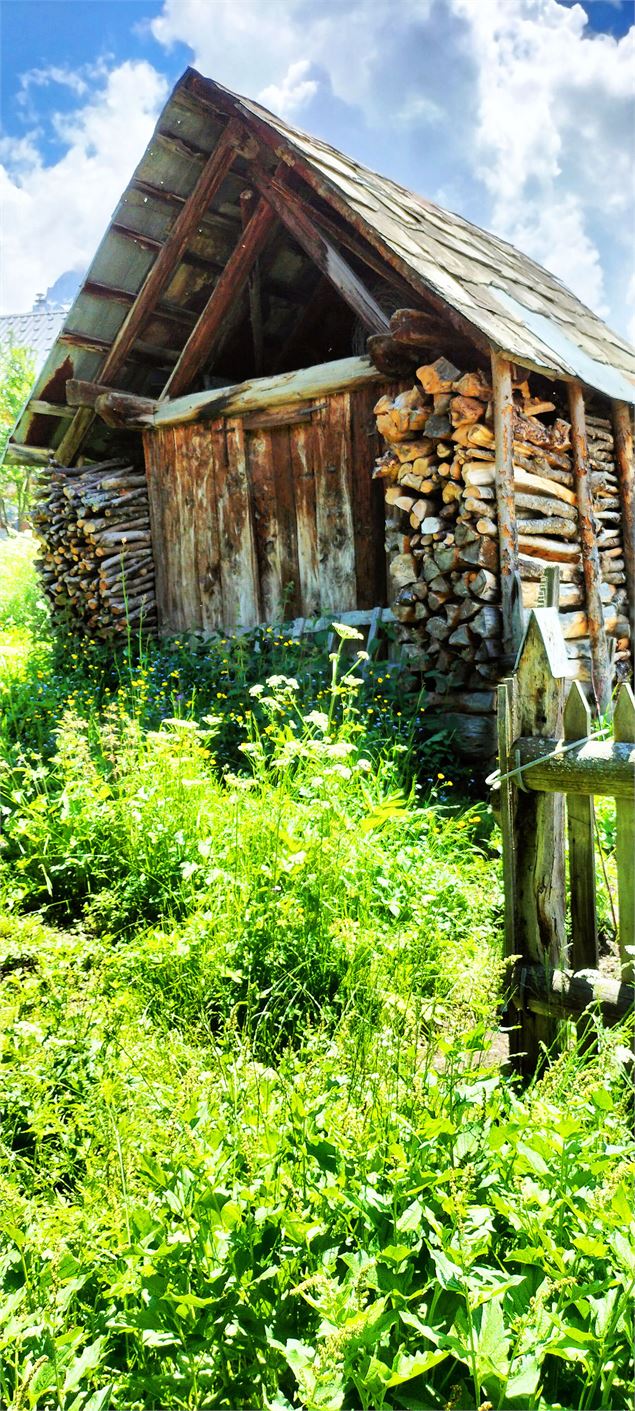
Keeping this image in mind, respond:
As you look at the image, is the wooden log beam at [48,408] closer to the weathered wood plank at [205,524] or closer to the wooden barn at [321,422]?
the wooden barn at [321,422]

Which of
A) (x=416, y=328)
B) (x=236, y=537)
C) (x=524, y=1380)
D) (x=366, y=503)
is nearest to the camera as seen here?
(x=524, y=1380)

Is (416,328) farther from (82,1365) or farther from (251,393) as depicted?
Result: (82,1365)

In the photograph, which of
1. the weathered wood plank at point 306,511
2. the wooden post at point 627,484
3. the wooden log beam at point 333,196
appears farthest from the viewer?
the wooden post at point 627,484

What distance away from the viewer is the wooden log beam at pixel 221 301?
8.02m

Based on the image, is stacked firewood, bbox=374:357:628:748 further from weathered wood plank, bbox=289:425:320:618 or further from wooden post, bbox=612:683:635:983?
wooden post, bbox=612:683:635:983

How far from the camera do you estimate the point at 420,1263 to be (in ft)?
5.85

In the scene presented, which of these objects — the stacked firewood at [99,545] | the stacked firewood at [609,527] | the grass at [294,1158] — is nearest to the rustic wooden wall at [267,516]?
the stacked firewood at [99,545]

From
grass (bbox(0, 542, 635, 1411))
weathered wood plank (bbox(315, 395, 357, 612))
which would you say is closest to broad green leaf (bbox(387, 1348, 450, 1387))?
grass (bbox(0, 542, 635, 1411))

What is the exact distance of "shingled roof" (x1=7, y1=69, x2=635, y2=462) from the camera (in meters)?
6.22

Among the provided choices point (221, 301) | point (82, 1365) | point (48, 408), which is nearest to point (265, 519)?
point (221, 301)

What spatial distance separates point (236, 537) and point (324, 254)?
2.37 m

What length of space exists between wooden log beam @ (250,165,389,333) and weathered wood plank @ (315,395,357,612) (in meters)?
0.67

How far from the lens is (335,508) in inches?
296

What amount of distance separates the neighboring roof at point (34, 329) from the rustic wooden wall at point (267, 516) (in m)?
16.2
